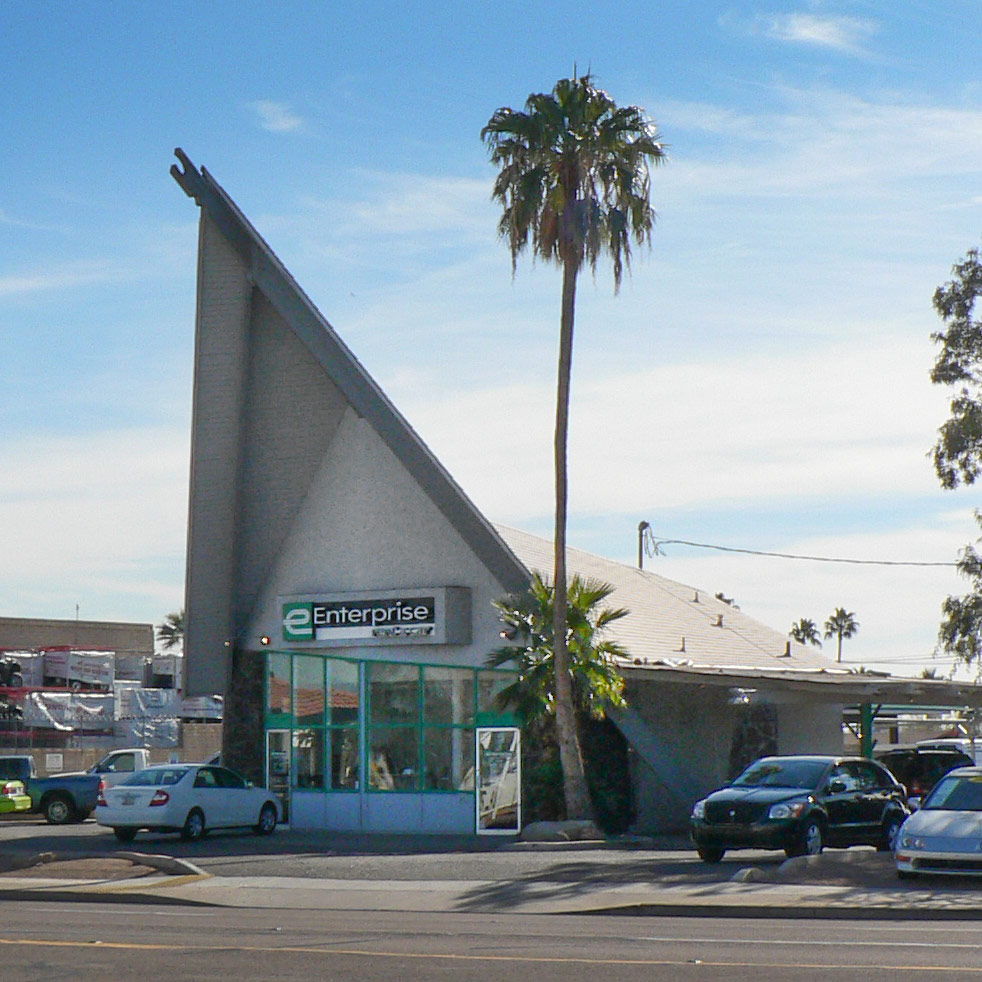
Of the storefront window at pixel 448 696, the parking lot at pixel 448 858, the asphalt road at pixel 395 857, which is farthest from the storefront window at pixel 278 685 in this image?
the storefront window at pixel 448 696

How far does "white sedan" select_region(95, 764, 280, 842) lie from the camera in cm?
2739

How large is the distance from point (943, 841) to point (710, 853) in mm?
4738

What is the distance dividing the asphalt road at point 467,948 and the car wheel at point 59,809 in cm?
2122

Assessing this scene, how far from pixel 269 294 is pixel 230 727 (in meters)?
10.0

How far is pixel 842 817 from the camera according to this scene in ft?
76.1

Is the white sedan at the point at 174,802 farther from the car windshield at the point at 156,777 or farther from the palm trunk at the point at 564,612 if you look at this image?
the palm trunk at the point at 564,612

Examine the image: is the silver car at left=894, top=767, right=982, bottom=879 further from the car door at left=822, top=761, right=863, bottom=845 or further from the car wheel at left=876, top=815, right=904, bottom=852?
the car wheel at left=876, top=815, right=904, bottom=852

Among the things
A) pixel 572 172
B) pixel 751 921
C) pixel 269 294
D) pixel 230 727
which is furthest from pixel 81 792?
pixel 751 921

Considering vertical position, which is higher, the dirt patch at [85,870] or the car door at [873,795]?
the car door at [873,795]

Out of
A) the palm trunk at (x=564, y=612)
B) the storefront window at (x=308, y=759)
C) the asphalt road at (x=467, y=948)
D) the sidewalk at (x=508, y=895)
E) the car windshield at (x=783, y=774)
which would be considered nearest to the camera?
the asphalt road at (x=467, y=948)

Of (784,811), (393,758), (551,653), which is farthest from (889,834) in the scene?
(393,758)

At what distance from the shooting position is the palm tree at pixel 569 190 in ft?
96.6

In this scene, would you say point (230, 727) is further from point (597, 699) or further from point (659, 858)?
point (659, 858)

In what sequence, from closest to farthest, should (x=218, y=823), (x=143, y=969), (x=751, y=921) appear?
(x=143, y=969) < (x=751, y=921) < (x=218, y=823)
